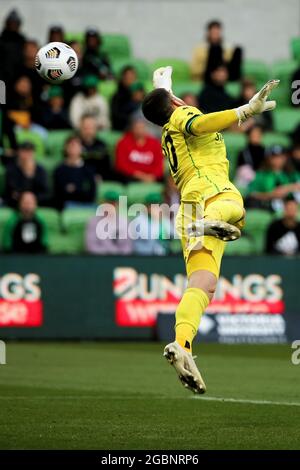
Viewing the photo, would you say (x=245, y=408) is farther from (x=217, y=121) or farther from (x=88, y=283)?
(x=88, y=283)

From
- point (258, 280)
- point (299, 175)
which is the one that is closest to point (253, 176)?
point (299, 175)

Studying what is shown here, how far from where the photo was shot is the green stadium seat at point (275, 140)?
20.3 metres

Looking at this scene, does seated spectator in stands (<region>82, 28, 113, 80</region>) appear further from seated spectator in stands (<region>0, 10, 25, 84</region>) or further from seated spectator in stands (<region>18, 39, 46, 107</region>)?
seated spectator in stands (<region>0, 10, 25, 84</region>)

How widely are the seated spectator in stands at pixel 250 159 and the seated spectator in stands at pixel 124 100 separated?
6.54 ft

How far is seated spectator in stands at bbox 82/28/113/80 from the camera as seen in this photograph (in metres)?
19.7

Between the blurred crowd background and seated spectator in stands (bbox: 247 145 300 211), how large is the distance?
2 centimetres

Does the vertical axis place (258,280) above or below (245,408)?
above

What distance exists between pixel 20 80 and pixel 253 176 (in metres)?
4.03

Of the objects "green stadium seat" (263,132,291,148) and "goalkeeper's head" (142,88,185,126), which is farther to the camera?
"green stadium seat" (263,132,291,148)

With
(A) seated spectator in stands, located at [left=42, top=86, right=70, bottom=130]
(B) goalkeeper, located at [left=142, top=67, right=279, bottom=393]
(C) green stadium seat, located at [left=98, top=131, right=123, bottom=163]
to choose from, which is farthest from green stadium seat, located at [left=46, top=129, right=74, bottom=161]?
(B) goalkeeper, located at [left=142, top=67, right=279, bottom=393]

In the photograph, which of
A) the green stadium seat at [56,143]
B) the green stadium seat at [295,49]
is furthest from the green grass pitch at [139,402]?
the green stadium seat at [295,49]

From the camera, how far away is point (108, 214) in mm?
16969

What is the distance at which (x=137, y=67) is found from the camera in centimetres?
2138

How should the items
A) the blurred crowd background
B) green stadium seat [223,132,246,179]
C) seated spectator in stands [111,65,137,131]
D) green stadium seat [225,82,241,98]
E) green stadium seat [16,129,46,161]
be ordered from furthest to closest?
1. green stadium seat [225,82,241,98]
2. green stadium seat [223,132,246,179]
3. seated spectator in stands [111,65,137,131]
4. green stadium seat [16,129,46,161]
5. the blurred crowd background
